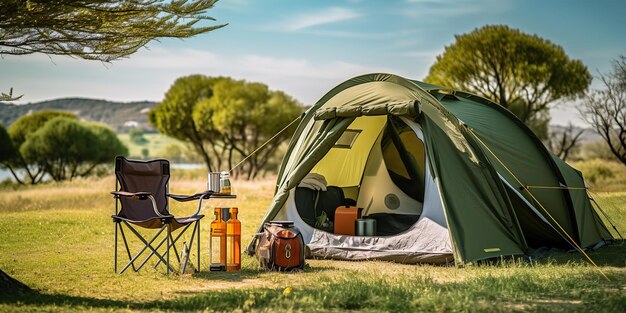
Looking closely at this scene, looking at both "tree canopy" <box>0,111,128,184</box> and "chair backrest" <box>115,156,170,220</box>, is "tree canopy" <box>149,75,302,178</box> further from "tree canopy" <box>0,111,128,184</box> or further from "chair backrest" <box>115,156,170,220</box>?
"chair backrest" <box>115,156,170,220</box>

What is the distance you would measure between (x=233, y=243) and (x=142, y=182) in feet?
3.45

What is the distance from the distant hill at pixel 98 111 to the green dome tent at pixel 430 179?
3134 centimetres

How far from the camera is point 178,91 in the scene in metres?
32.6

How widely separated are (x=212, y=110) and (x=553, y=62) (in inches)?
549

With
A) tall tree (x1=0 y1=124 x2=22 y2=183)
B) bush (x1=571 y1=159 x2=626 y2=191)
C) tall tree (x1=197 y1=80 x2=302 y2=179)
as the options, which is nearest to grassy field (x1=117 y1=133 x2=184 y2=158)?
tall tree (x1=0 y1=124 x2=22 y2=183)

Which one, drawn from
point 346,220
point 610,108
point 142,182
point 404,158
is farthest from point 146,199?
point 610,108

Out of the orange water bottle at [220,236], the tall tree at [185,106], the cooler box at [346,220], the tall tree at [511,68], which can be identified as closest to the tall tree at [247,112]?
the tall tree at [185,106]

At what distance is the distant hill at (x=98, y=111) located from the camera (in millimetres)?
40869

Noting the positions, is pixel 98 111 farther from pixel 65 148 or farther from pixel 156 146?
pixel 65 148

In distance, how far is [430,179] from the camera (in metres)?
7.47

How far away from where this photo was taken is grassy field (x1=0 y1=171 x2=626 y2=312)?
5.00 m

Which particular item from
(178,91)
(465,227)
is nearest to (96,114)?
(178,91)

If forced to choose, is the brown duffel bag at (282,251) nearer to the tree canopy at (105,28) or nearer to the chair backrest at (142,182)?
the chair backrest at (142,182)

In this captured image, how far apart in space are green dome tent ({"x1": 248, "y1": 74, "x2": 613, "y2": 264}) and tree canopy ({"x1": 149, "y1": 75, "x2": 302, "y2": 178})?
71.4ft
